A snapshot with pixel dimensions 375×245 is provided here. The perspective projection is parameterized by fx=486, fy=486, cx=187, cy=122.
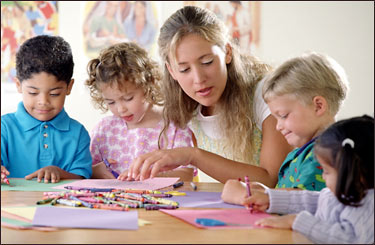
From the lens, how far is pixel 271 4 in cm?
443

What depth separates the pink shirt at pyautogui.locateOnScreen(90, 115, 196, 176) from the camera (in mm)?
2113

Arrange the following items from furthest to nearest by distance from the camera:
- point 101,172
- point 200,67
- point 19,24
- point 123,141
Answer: point 19,24 → point 123,141 → point 101,172 → point 200,67

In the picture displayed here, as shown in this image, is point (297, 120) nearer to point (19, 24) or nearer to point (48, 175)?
point (48, 175)

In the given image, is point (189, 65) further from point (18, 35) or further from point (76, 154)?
point (18, 35)

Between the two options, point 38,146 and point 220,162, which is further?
point 38,146

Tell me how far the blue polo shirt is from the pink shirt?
0.25 m

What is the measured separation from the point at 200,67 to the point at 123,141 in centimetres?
59

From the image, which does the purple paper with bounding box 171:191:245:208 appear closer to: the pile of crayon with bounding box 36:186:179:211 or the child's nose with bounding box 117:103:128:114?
the pile of crayon with bounding box 36:186:179:211

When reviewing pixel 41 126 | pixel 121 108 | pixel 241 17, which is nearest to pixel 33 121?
pixel 41 126

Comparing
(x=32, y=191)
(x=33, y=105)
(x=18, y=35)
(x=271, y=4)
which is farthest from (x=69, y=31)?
(x=32, y=191)

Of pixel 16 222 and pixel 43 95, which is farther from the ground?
pixel 43 95

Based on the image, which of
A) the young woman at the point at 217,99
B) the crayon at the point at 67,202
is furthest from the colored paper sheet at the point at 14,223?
the young woman at the point at 217,99

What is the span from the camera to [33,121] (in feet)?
6.06

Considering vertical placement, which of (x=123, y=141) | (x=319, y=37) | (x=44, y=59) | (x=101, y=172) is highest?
(x=319, y=37)
